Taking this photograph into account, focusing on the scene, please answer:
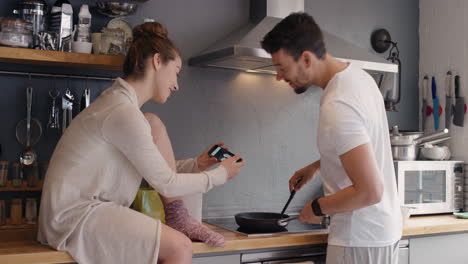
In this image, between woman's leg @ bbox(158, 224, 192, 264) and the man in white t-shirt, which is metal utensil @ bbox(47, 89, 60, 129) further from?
the man in white t-shirt

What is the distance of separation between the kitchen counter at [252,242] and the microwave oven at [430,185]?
7 cm

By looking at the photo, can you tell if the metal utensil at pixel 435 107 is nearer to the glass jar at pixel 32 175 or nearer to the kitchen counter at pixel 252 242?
the kitchen counter at pixel 252 242

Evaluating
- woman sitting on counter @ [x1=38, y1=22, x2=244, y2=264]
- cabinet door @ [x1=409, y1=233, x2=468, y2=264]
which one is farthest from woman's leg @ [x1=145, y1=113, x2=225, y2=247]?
cabinet door @ [x1=409, y1=233, x2=468, y2=264]

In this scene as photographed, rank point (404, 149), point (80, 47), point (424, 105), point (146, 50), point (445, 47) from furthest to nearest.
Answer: point (424, 105) → point (445, 47) → point (404, 149) → point (80, 47) → point (146, 50)

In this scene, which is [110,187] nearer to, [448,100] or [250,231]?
[250,231]

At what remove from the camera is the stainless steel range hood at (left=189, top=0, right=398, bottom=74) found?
8.42ft

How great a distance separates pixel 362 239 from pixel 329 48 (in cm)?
119

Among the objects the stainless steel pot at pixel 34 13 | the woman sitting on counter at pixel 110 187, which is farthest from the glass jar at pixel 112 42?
the woman sitting on counter at pixel 110 187

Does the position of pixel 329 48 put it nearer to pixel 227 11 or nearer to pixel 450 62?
pixel 227 11

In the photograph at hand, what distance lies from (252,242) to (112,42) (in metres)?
1.06

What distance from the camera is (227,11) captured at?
2939 millimetres

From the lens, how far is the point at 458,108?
3.30m

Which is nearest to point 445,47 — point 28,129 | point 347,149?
point 347,149

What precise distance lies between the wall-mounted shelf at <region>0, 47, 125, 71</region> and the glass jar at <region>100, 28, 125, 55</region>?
39 millimetres
